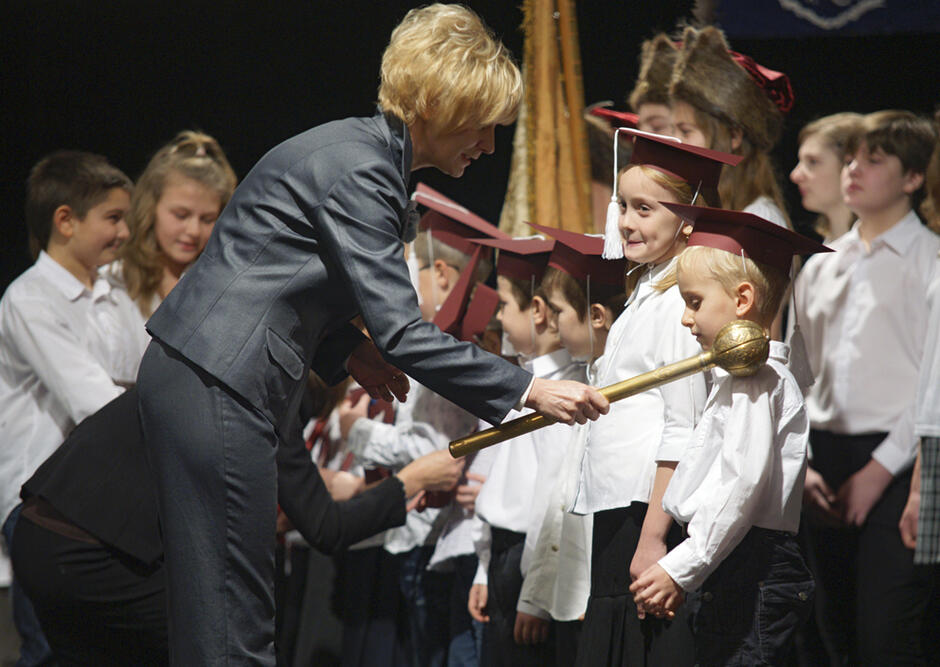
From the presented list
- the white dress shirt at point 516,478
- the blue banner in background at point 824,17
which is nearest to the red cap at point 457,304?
the white dress shirt at point 516,478

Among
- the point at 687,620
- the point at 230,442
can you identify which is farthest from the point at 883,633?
the point at 230,442

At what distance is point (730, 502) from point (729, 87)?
4.97 ft

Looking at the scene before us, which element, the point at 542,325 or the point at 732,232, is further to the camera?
the point at 542,325

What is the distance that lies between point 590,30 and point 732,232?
2574 millimetres

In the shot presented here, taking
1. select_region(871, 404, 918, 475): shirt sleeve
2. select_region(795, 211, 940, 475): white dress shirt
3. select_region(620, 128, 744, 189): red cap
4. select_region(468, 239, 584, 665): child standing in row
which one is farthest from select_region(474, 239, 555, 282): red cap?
select_region(871, 404, 918, 475): shirt sleeve

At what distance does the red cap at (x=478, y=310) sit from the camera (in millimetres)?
3279

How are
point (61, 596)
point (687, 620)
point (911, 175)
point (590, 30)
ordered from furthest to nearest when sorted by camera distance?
point (590, 30) → point (911, 175) → point (61, 596) → point (687, 620)

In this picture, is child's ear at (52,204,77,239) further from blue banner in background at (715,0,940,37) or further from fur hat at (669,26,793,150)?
blue banner in background at (715,0,940,37)

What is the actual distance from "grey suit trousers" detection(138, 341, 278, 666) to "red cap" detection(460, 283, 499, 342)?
1.19m

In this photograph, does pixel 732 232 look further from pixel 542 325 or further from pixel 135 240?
pixel 135 240

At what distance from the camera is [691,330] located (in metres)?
2.23

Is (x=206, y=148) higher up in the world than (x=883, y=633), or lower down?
higher up

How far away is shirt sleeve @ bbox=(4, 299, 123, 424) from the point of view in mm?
3434

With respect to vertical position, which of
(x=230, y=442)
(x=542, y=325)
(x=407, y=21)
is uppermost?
(x=407, y=21)
